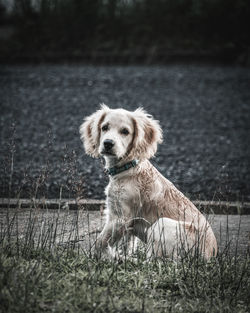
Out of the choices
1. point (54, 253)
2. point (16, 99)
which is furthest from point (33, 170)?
point (16, 99)

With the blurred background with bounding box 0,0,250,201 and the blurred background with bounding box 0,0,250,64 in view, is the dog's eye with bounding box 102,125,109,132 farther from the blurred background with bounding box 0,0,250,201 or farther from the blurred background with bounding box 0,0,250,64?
the blurred background with bounding box 0,0,250,64

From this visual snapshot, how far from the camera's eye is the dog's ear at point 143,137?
12.0ft

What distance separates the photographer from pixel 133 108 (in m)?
9.85

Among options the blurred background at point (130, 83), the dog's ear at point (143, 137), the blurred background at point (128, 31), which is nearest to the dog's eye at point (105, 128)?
the dog's ear at point (143, 137)

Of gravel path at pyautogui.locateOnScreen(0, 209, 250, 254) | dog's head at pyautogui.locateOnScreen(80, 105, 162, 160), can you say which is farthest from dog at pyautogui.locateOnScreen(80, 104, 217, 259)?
gravel path at pyautogui.locateOnScreen(0, 209, 250, 254)

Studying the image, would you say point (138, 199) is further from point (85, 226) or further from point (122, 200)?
point (85, 226)

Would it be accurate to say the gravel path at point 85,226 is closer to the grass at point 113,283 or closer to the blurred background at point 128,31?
the grass at point 113,283

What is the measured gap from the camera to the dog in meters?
3.13

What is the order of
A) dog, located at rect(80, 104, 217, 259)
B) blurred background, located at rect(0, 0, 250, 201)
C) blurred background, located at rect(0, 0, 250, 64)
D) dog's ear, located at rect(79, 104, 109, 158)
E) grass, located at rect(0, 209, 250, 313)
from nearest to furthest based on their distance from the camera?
grass, located at rect(0, 209, 250, 313), dog, located at rect(80, 104, 217, 259), dog's ear, located at rect(79, 104, 109, 158), blurred background, located at rect(0, 0, 250, 201), blurred background, located at rect(0, 0, 250, 64)

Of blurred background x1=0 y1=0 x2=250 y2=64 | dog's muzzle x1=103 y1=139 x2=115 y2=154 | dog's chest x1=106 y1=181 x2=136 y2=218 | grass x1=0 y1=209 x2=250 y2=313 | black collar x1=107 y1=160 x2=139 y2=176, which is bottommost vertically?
grass x1=0 y1=209 x2=250 y2=313

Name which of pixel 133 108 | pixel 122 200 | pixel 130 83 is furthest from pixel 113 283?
pixel 130 83

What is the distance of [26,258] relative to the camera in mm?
2875

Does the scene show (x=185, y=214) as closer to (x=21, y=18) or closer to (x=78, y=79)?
(x=78, y=79)

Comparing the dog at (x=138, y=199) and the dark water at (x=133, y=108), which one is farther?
the dark water at (x=133, y=108)
